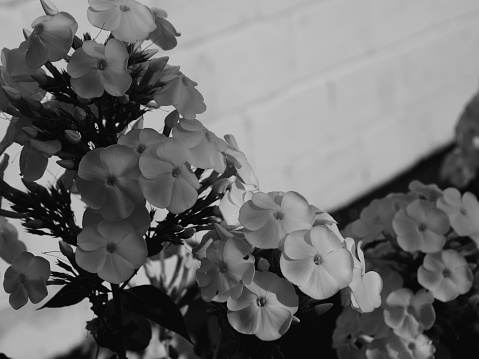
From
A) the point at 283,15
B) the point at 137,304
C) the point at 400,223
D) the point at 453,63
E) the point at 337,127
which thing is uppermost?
the point at 137,304

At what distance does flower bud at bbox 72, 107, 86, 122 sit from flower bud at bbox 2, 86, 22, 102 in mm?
47

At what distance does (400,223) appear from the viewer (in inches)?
34.7

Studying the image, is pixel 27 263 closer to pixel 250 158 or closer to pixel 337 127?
pixel 250 158

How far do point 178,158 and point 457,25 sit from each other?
1.84 m

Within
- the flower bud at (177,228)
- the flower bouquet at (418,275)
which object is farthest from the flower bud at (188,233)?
the flower bouquet at (418,275)

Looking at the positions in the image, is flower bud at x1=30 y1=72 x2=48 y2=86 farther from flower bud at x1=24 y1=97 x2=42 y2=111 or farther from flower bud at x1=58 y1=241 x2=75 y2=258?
flower bud at x1=58 y1=241 x2=75 y2=258

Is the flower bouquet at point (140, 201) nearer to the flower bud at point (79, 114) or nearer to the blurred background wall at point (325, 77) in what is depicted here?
the flower bud at point (79, 114)

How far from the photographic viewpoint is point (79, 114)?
2.34 ft

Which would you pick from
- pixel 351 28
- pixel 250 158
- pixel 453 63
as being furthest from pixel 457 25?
pixel 250 158

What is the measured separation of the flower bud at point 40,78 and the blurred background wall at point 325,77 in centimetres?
58

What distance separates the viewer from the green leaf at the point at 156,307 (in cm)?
75

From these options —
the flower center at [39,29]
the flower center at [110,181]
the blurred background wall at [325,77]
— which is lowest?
the blurred background wall at [325,77]

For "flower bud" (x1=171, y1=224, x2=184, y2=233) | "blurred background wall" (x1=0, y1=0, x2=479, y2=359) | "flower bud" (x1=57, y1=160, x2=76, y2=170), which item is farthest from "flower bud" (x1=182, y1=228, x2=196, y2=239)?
"blurred background wall" (x1=0, y1=0, x2=479, y2=359)

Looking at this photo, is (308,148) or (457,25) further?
(457,25)
